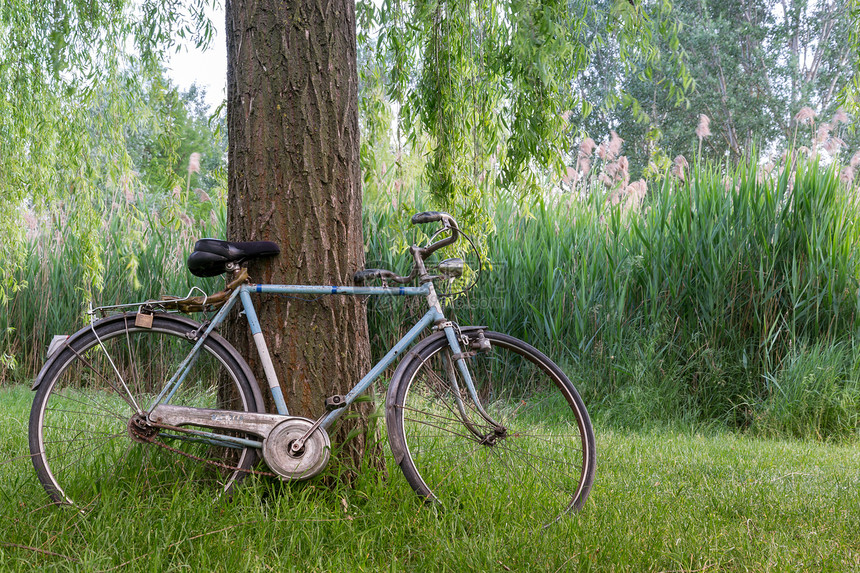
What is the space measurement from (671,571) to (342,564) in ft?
3.12

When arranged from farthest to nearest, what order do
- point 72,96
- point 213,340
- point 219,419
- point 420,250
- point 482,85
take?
1. point 72,96
2. point 482,85
3. point 420,250
4. point 213,340
5. point 219,419

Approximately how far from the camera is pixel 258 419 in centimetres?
224

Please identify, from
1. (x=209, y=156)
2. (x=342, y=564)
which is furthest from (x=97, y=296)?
(x=209, y=156)

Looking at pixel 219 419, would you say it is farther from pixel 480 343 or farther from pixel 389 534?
pixel 480 343

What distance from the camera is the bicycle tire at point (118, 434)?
7.40 feet

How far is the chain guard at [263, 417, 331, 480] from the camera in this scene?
2229 millimetres

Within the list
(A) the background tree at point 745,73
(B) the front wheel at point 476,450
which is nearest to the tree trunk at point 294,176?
(B) the front wheel at point 476,450

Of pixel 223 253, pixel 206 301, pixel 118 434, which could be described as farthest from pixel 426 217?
pixel 118 434

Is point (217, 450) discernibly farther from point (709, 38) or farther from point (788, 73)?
point (788, 73)

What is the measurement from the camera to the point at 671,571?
6.21 ft

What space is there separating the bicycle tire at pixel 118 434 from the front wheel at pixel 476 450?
21.8 inches

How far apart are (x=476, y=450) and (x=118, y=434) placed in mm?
1349

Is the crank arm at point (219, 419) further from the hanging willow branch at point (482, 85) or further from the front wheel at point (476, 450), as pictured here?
the hanging willow branch at point (482, 85)

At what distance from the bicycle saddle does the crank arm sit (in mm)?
493
